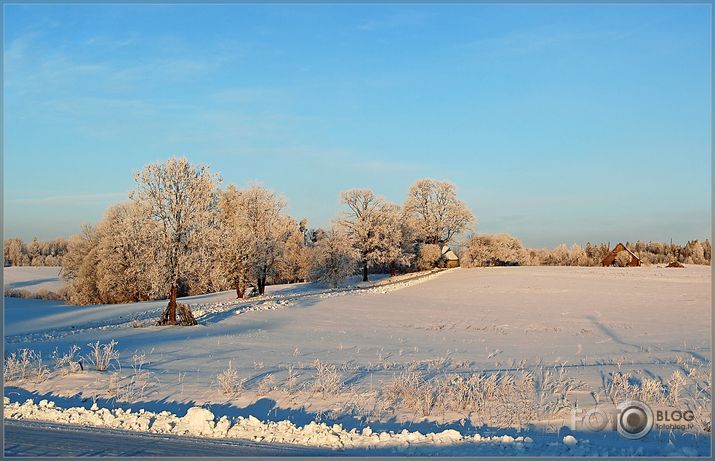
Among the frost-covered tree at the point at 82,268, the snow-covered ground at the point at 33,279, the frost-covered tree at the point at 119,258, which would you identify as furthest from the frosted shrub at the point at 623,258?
the snow-covered ground at the point at 33,279

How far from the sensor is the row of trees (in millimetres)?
26109

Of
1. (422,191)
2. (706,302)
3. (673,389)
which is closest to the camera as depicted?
(673,389)

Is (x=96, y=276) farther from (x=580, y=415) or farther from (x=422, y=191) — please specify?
(x=580, y=415)

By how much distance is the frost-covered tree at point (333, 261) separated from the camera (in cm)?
5612

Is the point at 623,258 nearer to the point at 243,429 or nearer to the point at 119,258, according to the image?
the point at 119,258

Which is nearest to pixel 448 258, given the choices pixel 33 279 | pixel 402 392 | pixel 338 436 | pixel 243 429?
pixel 33 279

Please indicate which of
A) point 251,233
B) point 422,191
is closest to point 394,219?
point 422,191

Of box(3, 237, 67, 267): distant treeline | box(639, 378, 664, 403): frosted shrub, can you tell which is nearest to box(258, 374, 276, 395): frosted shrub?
box(639, 378, 664, 403): frosted shrub

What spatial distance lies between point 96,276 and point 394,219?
32.0 metres

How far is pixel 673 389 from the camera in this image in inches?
425

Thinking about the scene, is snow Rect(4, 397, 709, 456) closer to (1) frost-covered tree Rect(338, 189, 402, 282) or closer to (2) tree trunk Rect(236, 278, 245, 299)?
(2) tree trunk Rect(236, 278, 245, 299)

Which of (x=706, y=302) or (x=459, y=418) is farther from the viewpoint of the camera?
(x=706, y=302)

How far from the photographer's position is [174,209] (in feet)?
85.8

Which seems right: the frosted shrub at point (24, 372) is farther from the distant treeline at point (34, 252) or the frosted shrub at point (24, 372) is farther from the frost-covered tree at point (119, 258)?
the distant treeline at point (34, 252)
